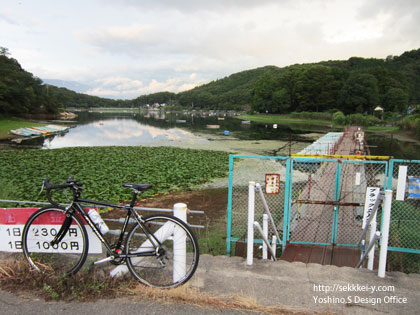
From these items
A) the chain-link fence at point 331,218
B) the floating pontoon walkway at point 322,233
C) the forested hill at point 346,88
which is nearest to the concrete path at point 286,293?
the chain-link fence at point 331,218

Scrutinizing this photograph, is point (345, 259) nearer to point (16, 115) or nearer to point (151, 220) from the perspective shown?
point (151, 220)

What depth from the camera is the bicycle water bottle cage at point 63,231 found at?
316cm

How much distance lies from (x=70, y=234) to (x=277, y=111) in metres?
107

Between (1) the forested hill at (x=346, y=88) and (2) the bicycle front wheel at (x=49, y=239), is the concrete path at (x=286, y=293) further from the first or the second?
(1) the forested hill at (x=346, y=88)

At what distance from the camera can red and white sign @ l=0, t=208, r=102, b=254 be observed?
330 centimetres

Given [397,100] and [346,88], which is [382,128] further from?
[397,100]

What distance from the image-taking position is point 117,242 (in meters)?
3.19

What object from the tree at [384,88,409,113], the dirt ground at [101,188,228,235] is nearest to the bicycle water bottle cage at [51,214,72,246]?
the dirt ground at [101,188,228,235]

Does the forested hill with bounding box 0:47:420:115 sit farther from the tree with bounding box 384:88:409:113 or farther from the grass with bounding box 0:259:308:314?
the grass with bounding box 0:259:308:314

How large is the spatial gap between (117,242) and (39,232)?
0.91m

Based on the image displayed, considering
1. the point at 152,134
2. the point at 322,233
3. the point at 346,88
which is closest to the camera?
the point at 322,233

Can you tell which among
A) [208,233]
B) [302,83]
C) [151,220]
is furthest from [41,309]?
[302,83]

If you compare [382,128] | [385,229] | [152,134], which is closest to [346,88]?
[382,128]

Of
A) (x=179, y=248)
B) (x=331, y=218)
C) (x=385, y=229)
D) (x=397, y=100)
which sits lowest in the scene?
(x=331, y=218)
